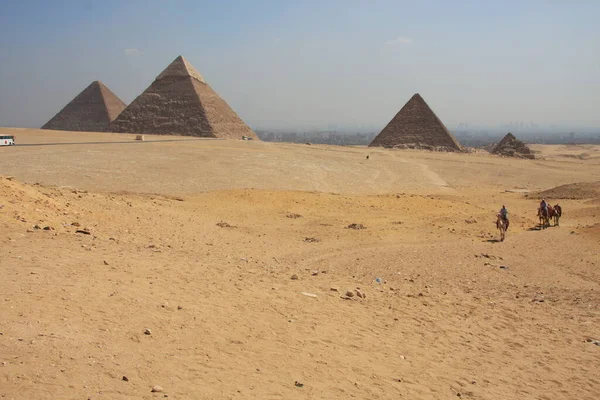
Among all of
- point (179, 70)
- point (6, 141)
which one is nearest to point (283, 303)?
point (6, 141)

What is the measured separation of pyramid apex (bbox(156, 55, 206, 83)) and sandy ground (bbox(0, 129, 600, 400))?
44.4m

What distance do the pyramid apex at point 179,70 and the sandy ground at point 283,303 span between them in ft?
146

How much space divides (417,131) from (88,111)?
40629 mm

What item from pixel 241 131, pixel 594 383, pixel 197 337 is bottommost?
pixel 594 383

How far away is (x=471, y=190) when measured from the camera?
2341cm

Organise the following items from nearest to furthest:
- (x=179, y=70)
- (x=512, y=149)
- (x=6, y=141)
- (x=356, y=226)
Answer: (x=356, y=226)
(x=6, y=141)
(x=512, y=149)
(x=179, y=70)

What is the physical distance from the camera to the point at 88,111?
212 feet

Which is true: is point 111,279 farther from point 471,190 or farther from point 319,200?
point 471,190

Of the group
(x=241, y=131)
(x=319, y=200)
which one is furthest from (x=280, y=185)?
(x=241, y=131)

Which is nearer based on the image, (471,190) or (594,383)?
(594,383)

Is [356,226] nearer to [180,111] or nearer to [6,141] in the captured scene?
[6,141]

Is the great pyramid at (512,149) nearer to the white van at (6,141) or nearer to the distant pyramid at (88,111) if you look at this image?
the white van at (6,141)

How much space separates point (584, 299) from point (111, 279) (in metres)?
6.72

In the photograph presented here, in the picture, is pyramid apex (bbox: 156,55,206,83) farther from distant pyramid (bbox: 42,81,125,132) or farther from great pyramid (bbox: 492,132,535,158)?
great pyramid (bbox: 492,132,535,158)
